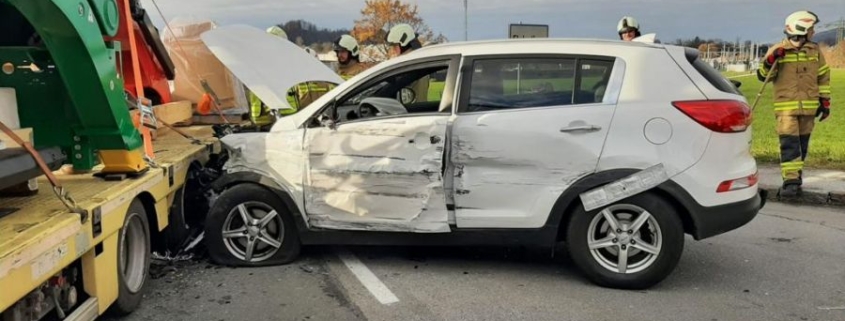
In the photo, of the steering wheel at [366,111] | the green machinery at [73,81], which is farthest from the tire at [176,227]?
the steering wheel at [366,111]

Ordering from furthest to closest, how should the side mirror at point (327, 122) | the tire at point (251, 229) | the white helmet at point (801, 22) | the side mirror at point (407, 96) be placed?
the white helmet at point (801, 22) → the side mirror at point (407, 96) → the tire at point (251, 229) → the side mirror at point (327, 122)

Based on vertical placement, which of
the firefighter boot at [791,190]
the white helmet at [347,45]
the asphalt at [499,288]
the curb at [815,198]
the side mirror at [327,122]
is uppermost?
the white helmet at [347,45]

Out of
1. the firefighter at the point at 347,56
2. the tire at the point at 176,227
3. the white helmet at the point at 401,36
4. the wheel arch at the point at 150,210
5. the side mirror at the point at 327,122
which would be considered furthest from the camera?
the firefighter at the point at 347,56

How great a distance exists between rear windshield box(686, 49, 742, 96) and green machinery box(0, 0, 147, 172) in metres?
3.62

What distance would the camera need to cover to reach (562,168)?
15.4 ft

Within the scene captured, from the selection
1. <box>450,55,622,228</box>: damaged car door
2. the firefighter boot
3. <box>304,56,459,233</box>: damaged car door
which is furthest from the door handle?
the firefighter boot

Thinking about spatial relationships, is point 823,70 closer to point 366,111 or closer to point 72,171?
point 366,111

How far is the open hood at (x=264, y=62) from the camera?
557 cm

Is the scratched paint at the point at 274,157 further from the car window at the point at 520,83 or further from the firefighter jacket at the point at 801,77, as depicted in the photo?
the firefighter jacket at the point at 801,77

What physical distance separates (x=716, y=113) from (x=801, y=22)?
12.1 feet

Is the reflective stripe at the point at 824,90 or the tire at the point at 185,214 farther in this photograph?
the reflective stripe at the point at 824,90

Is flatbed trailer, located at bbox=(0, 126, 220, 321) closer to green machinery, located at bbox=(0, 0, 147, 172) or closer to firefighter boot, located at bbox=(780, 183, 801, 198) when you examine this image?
green machinery, located at bbox=(0, 0, 147, 172)

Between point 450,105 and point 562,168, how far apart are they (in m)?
Answer: 0.87

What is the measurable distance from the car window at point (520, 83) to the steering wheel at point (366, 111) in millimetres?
693
